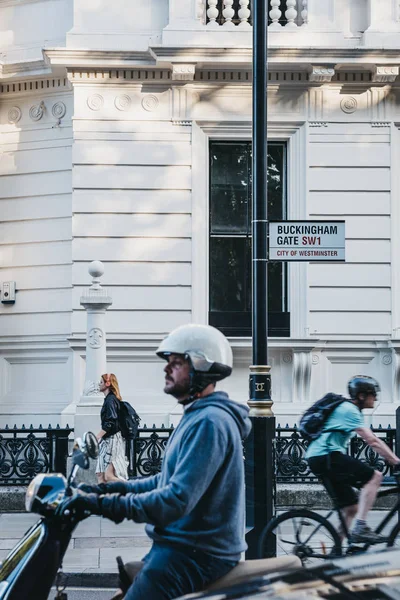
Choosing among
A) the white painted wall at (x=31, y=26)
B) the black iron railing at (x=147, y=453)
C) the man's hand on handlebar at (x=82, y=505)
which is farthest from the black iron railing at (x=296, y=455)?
the man's hand on handlebar at (x=82, y=505)

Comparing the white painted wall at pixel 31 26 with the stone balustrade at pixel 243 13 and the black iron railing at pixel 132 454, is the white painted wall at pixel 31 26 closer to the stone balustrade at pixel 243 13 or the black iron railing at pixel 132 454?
the stone balustrade at pixel 243 13

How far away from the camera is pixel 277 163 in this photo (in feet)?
54.4

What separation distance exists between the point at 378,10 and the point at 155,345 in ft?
20.5

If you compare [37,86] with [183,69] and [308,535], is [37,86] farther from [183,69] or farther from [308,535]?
[308,535]

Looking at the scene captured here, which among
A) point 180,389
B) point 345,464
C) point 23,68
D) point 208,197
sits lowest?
point 345,464

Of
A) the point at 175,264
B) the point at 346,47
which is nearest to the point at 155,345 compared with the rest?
the point at 175,264

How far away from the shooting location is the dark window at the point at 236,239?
16.2 metres

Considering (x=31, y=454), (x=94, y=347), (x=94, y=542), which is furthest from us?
(x=94, y=347)

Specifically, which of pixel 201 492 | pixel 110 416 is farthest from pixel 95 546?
pixel 201 492

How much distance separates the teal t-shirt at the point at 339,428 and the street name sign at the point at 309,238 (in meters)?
1.65

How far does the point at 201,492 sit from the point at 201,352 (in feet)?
1.96

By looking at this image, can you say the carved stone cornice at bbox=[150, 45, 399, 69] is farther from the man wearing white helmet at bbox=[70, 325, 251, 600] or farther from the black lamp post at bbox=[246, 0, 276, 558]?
the man wearing white helmet at bbox=[70, 325, 251, 600]

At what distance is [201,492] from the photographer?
3.94 meters

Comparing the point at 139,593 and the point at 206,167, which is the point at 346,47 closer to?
the point at 206,167
